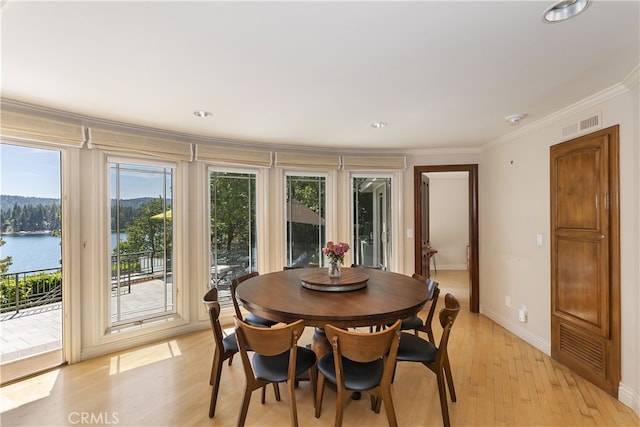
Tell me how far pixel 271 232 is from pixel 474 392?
2.81 meters

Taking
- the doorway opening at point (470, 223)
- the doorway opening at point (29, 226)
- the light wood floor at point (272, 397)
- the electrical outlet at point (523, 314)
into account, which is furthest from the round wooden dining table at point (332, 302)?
the doorway opening at point (29, 226)

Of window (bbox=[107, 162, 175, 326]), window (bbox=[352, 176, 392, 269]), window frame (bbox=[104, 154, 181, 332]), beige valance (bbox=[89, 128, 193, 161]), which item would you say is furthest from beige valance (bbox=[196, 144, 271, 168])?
window (bbox=[352, 176, 392, 269])

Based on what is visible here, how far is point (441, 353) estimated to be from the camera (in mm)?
2033

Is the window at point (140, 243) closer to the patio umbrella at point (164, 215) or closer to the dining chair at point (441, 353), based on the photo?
the patio umbrella at point (164, 215)

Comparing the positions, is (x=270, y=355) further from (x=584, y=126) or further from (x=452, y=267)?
(x=452, y=267)

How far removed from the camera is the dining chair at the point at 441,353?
2000 mm

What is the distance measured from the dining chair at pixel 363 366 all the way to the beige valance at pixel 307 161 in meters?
2.70

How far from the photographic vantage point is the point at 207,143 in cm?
380

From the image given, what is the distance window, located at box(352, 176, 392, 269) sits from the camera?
4566mm

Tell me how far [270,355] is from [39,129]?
2.71 m

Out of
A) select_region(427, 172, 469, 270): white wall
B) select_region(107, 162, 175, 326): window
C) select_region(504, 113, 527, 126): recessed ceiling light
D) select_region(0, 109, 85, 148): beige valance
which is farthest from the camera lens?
select_region(427, 172, 469, 270): white wall

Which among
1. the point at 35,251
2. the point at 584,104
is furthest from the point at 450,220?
the point at 35,251

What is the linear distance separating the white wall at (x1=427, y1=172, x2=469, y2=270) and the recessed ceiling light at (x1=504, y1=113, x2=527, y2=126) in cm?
Result: 461

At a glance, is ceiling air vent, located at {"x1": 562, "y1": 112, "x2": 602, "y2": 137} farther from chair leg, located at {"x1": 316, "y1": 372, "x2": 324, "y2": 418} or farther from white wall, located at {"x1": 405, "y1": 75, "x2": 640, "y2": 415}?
chair leg, located at {"x1": 316, "y1": 372, "x2": 324, "y2": 418}
